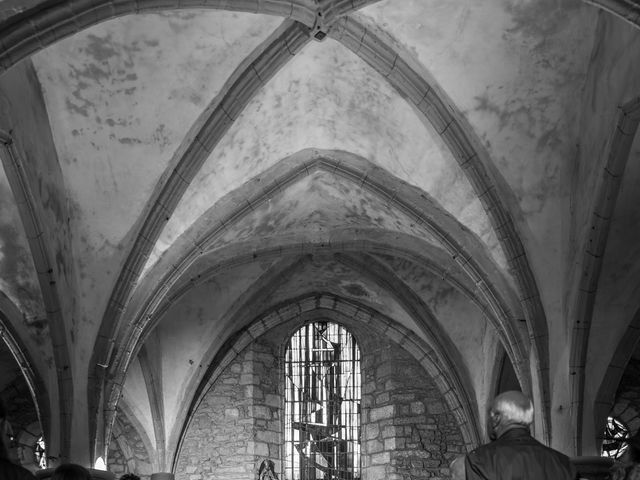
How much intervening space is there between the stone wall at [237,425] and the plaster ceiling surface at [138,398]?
2.00 ft

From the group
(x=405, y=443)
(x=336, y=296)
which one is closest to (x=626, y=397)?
(x=405, y=443)

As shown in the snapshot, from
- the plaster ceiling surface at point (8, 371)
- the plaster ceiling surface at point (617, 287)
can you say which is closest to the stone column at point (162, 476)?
the plaster ceiling surface at point (8, 371)

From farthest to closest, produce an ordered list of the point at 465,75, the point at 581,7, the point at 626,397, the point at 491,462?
the point at 626,397 < the point at 465,75 < the point at 581,7 < the point at 491,462

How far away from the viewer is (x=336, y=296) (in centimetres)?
1672

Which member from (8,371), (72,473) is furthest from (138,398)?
(72,473)

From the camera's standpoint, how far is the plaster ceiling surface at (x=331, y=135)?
11466 millimetres

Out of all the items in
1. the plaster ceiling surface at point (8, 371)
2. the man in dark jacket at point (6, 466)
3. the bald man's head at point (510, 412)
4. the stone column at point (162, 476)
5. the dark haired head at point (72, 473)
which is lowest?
the man in dark jacket at point (6, 466)

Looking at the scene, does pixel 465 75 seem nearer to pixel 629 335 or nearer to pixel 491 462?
pixel 629 335

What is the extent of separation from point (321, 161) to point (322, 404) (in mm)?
4814

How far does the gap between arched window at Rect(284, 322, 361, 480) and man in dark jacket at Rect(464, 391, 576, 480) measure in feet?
40.1

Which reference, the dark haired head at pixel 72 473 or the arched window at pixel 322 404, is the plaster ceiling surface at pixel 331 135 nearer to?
the arched window at pixel 322 404

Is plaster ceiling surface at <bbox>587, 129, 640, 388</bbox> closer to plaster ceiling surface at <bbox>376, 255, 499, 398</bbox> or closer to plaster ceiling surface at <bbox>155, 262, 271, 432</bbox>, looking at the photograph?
plaster ceiling surface at <bbox>376, 255, 499, 398</bbox>

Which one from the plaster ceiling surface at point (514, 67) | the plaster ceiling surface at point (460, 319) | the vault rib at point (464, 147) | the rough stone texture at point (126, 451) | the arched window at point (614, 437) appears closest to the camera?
the plaster ceiling surface at point (514, 67)

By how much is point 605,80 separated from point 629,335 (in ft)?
9.97
